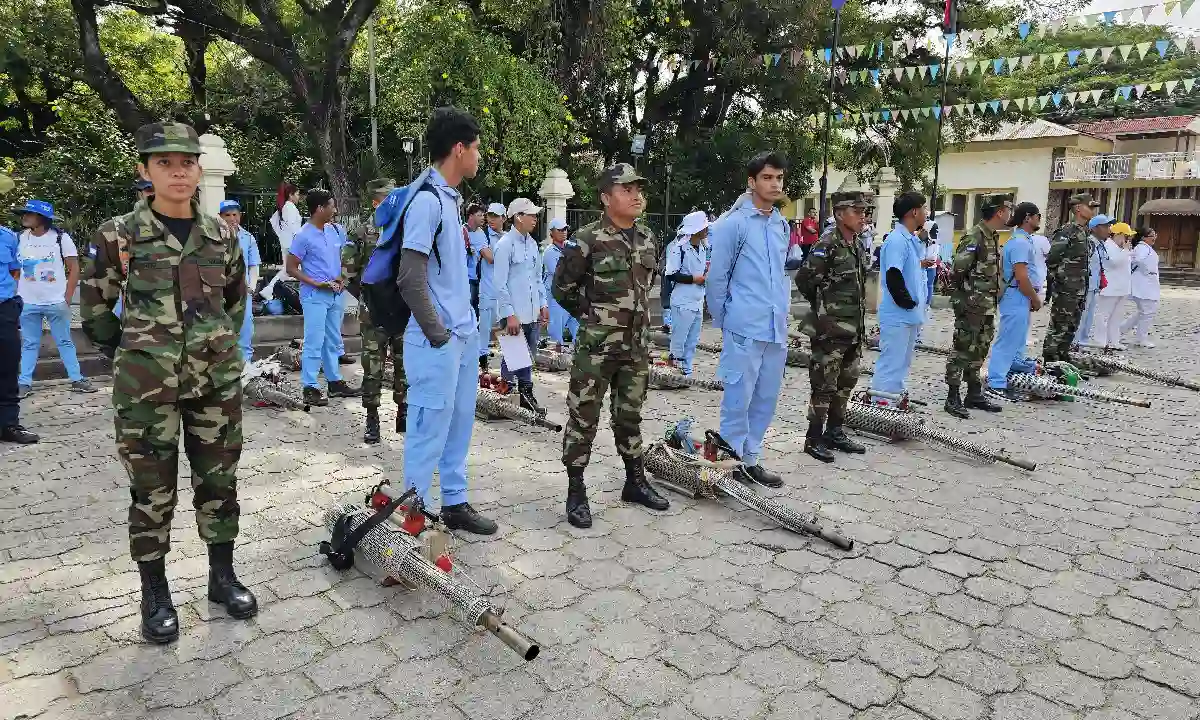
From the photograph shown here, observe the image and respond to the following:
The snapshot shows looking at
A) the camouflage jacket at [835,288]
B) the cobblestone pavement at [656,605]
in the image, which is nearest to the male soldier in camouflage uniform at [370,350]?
the cobblestone pavement at [656,605]

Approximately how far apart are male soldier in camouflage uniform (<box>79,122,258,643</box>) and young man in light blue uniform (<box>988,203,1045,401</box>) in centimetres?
669

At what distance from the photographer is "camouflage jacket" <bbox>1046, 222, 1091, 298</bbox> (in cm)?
883

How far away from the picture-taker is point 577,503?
459cm

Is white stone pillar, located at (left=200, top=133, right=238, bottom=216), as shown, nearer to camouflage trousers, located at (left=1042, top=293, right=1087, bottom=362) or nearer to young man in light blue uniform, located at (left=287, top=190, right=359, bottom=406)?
young man in light blue uniform, located at (left=287, top=190, right=359, bottom=406)

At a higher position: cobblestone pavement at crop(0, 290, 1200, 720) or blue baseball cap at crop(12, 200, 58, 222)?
blue baseball cap at crop(12, 200, 58, 222)

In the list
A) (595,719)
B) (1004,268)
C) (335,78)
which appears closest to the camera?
(595,719)

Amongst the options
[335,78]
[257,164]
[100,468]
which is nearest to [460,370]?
[100,468]

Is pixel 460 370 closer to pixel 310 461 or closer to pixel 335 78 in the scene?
pixel 310 461

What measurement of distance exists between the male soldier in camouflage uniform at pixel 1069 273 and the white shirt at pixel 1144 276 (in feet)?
10.8

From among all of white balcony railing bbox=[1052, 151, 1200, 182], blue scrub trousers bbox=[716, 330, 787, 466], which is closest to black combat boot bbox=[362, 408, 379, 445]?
blue scrub trousers bbox=[716, 330, 787, 466]

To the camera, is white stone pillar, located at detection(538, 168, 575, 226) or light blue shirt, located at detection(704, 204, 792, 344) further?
white stone pillar, located at detection(538, 168, 575, 226)

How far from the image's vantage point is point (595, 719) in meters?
2.78

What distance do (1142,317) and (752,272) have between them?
9.90m

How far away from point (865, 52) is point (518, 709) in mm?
17916
